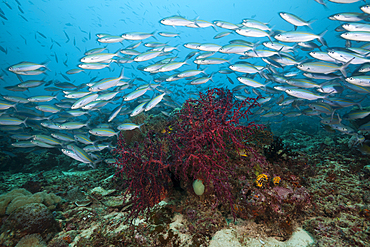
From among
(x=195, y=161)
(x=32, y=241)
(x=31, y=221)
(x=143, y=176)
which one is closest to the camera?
(x=32, y=241)

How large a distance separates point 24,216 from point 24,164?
24.4 ft

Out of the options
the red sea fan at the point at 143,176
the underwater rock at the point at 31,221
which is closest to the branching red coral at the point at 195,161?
the red sea fan at the point at 143,176

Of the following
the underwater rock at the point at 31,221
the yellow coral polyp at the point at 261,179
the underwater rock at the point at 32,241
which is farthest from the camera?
the yellow coral polyp at the point at 261,179

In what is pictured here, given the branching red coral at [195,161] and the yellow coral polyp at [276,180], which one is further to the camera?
the yellow coral polyp at [276,180]

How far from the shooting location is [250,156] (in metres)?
3.54

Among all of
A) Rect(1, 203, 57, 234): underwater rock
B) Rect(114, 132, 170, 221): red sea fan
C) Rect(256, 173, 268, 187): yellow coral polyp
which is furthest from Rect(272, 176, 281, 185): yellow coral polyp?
Rect(1, 203, 57, 234): underwater rock

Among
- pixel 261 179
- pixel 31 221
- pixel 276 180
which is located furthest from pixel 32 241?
pixel 276 180

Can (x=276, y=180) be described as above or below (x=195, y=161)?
below

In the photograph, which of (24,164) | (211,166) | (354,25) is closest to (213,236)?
(211,166)

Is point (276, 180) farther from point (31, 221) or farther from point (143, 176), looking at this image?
point (31, 221)

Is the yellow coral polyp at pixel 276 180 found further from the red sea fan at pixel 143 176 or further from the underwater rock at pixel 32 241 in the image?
the underwater rock at pixel 32 241

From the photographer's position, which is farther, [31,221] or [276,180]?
[276,180]

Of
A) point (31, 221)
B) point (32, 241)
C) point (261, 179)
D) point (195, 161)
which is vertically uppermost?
point (195, 161)

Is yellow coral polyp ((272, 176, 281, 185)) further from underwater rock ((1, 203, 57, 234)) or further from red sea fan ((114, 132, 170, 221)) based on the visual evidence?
underwater rock ((1, 203, 57, 234))
